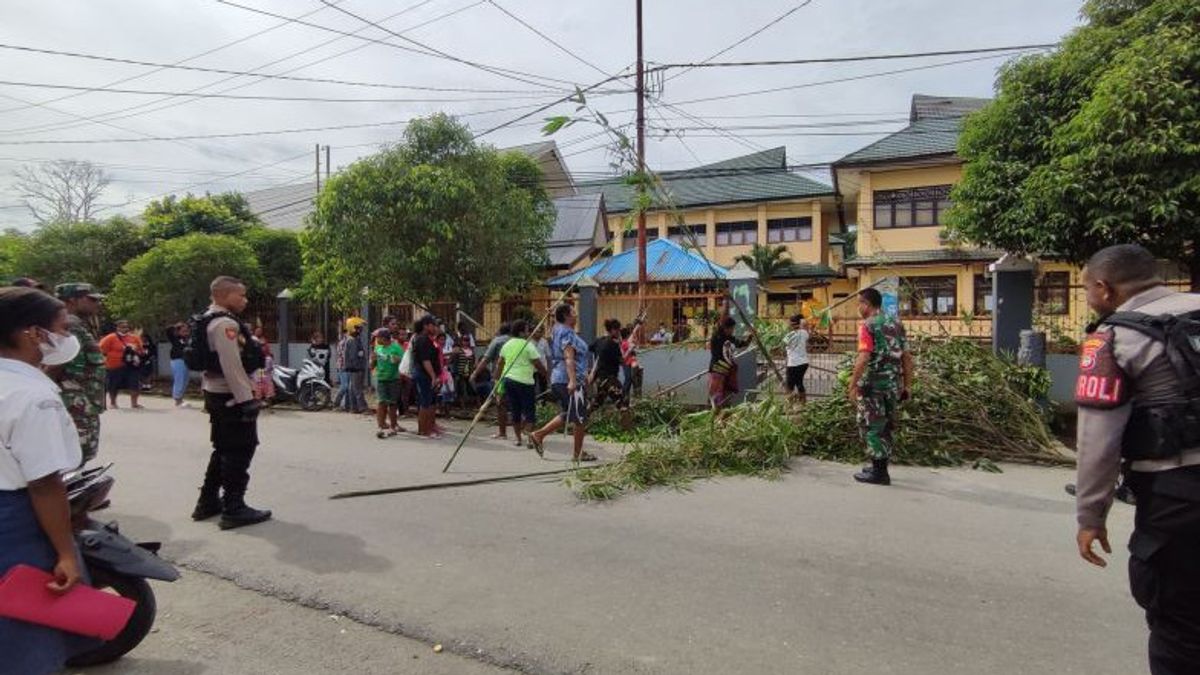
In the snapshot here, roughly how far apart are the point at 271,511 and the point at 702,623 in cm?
384

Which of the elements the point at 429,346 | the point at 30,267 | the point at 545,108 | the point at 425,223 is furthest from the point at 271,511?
the point at 30,267

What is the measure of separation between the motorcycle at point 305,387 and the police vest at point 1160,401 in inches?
512

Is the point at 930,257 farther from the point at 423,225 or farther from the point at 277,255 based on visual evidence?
the point at 277,255

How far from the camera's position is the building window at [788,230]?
113 ft

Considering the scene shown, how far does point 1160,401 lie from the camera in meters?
2.51

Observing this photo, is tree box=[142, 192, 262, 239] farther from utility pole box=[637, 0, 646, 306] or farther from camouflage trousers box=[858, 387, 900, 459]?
camouflage trousers box=[858, 387, 900, 459]

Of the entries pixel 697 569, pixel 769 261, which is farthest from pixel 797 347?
pixel 769 261

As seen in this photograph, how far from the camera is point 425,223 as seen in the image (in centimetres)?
1413

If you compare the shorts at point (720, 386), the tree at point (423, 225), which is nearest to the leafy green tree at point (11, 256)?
the tree at point (423, 225)

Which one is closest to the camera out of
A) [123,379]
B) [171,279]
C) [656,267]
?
[123,379]

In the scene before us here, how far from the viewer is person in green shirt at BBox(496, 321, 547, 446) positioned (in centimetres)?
941

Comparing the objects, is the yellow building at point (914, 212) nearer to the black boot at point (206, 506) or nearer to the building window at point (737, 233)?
the building window at point (737, 233)

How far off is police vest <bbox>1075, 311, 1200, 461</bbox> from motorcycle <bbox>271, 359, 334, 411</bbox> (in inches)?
512

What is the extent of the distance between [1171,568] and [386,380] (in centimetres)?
926
